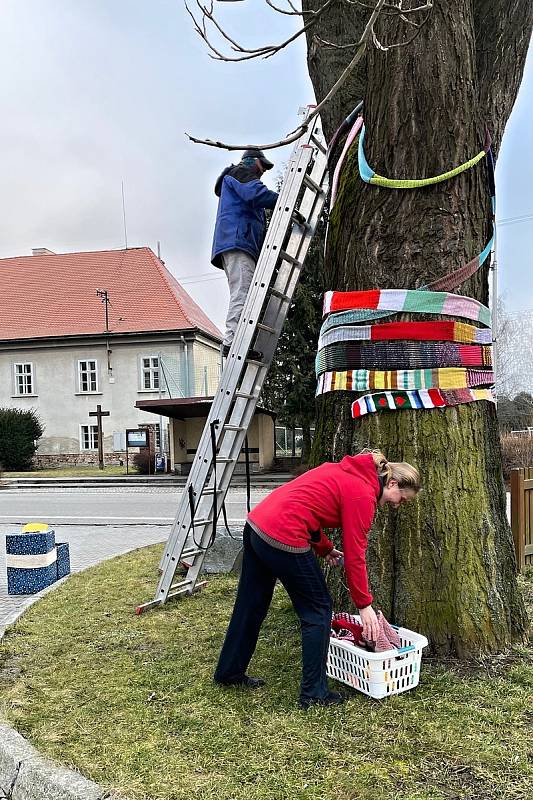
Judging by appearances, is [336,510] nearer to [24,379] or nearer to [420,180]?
[420,180]

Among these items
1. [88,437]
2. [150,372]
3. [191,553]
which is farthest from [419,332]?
[88,437]

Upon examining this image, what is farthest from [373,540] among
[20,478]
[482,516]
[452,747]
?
[20,478]

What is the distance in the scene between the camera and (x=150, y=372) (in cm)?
3694

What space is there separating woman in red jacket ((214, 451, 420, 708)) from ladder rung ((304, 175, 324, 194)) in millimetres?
2698

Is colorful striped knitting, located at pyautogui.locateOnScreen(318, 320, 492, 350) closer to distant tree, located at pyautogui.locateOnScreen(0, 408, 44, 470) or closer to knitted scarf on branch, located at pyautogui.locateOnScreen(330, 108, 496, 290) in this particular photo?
knitted scarf on branch, located at pyautogui.locateOnScreen(330, 108, 496, 290)

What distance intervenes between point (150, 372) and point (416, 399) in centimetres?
3287

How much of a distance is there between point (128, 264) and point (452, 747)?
40146mm

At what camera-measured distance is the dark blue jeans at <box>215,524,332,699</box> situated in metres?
4.12

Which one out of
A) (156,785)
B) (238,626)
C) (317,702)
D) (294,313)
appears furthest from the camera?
(294,313)

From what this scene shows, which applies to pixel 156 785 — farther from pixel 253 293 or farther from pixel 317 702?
pixel 253 293

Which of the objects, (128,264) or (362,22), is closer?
(362,22)

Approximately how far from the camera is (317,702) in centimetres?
418

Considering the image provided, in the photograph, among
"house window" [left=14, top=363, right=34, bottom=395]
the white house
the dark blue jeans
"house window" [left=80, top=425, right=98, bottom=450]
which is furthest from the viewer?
"house window" [left=14, top=363, right=34, bottom=395]

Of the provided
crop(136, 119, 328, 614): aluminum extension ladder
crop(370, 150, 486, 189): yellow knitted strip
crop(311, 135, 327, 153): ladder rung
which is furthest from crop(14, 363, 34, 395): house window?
crop(370, 150, 486, 189): yellow knitted strip
